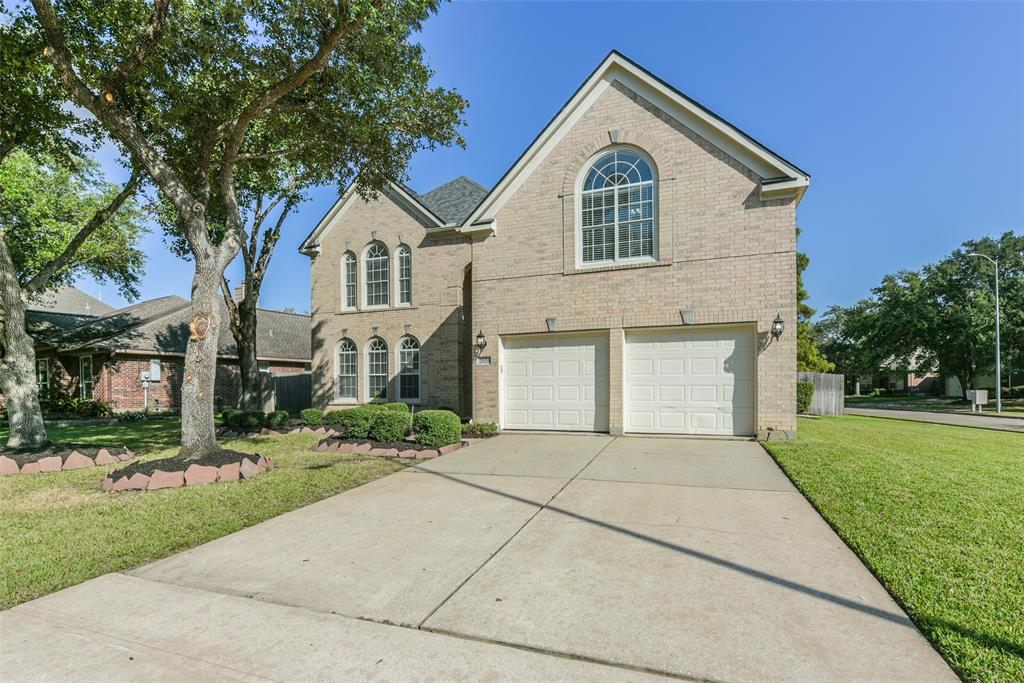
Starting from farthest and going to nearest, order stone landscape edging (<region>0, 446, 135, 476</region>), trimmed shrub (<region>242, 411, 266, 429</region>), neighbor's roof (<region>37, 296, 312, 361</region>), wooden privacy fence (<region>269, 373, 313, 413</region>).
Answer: neighbor's roof (<region>37, 296, 312, 361</region>)
wooden privacy fence (<region>269, 373, 313, 413</region>)
trimmed shrub (<region>242, 411, 266, 429</region>)
stone landscape edging (<region>0, 446, 135, 476</region>)

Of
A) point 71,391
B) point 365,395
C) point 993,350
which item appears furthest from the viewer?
point 993,350

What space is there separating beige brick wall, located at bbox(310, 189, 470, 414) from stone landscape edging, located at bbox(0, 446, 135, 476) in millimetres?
8746

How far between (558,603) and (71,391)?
1143 inches

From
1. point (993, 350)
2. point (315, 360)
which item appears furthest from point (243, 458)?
point (993, 350)

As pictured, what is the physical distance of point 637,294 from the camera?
11.7 meters

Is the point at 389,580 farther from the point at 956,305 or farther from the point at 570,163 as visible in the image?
the point at 956,305

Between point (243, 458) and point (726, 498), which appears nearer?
point (726, 498)

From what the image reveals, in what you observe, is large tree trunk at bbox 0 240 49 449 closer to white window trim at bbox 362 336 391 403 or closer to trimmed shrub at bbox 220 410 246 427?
trimmed shrub at bbox 220 410 246 427

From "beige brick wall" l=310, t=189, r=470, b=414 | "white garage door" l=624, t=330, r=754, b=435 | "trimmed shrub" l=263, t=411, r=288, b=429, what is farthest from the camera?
"beige brick wall" l=310, t=189, r=470, b=414

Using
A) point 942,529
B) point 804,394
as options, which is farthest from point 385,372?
point 942,529

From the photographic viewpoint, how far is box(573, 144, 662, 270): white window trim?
1173cm

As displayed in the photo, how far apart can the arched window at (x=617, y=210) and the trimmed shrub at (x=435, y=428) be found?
5.37m

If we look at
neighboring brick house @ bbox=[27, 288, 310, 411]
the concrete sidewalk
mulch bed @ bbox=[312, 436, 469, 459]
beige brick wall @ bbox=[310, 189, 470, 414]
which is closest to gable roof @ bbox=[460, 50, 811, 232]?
beige brick wall @ bbox=[310, 189, 470, 414]


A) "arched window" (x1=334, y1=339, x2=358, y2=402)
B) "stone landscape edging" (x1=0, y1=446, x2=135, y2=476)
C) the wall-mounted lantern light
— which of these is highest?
the wall-mounted lantern light
